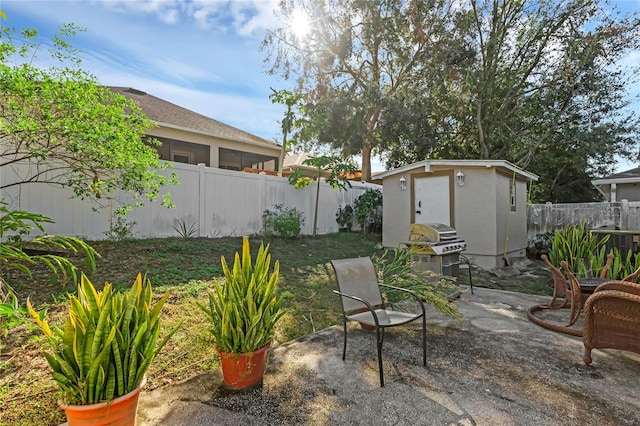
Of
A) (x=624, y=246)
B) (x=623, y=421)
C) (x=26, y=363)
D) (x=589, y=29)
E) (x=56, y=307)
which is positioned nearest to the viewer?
(x=623, y=421)

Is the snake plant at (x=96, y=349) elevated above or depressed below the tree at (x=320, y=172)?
below

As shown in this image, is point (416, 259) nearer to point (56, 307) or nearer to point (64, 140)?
point (56, 307)

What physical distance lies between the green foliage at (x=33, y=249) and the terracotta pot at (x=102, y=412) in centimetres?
121

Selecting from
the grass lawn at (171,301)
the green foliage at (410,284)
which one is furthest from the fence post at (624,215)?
the green foliage at (410,284)

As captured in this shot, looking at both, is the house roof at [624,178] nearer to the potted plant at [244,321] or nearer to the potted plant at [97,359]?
the potted plant at [244,321]

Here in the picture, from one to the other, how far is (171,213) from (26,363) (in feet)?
14.9

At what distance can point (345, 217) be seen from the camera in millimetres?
10883

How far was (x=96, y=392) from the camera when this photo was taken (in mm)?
1654

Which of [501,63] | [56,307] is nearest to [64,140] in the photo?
[56,307]

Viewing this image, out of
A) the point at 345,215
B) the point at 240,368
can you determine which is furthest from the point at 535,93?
the point at 240,368

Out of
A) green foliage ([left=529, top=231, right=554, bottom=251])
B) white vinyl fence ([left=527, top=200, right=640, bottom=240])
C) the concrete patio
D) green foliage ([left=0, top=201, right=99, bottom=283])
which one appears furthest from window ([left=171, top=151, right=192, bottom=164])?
green foliage ([left=529, top=231, right=554, bottom=251])

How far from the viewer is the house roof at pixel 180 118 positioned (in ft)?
36.0

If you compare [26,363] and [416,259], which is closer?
[26,363]

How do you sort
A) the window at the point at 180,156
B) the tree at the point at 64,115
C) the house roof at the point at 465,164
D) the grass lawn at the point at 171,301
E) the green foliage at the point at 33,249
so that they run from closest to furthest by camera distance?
the grass lawn at the point at 171,301 → the green foliage at the point at 33,249 → the tree at the point at 64,115 → the house roof at the point at 465,164 → the window at the point at 180,156
